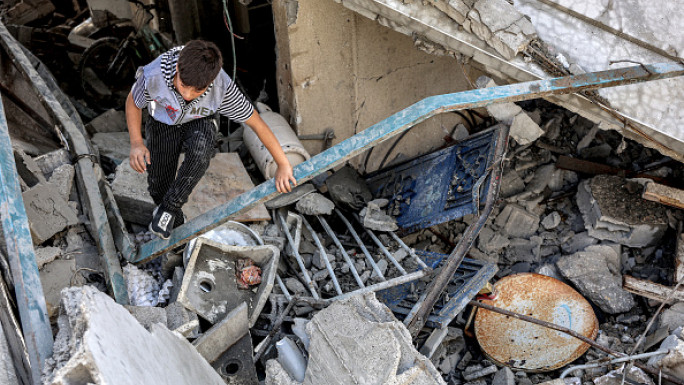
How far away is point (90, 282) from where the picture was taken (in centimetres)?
356

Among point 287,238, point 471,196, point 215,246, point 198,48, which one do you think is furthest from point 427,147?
point 198,48

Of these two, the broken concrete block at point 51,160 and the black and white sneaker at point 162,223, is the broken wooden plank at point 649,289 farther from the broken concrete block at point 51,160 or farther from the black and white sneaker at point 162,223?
the broken concrete block at point 51,160

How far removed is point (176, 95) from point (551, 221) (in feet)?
12.4

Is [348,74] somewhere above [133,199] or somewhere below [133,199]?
above

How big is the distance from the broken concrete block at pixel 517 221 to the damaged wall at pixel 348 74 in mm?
1063

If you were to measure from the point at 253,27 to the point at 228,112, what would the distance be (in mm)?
4224

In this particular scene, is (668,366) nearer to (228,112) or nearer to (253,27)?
(228,112)

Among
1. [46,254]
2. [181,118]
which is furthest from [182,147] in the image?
[46,254]

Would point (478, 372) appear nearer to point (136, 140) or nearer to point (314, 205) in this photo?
point (314, 205)

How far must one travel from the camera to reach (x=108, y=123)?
5934 mm

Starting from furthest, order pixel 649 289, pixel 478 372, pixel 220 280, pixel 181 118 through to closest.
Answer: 1. pixel 649 289
2. pixel 478 372
3. pixel 220 280
4. pixel 181 118

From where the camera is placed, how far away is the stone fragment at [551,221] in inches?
212

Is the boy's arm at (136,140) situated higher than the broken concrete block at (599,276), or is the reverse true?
the boy's arm at (136,140)

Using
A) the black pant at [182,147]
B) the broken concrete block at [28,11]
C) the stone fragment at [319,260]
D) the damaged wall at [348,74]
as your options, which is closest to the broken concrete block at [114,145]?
the black pant at [182,147]
